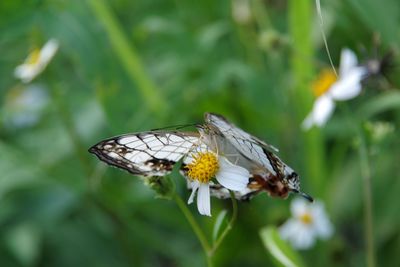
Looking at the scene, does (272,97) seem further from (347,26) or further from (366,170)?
(366,170)

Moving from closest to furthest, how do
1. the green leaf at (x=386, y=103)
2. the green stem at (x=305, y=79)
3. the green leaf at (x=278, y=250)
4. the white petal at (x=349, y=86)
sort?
the green leaf at (x=278, y=250), the white petal at (x=349, y=86), the green leaf at (x=386, y=103), the green stem at (x=305, y=79)

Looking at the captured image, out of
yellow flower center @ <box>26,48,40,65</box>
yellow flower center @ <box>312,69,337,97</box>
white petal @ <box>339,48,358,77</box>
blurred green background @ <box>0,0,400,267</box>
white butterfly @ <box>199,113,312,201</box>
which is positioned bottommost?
white butterfly @ <box>199,113,312,201</box>

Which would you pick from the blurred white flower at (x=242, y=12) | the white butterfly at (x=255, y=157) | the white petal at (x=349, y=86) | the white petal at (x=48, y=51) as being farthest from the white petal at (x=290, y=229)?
the white butterfly at (x=255, y=157)

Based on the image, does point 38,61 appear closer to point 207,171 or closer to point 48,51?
point 48,51

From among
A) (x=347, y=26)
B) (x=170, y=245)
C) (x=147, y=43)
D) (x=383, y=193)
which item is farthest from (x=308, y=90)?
(x=147, y=43)

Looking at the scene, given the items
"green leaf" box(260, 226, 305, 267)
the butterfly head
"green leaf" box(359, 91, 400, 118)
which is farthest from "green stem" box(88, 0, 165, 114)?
the butterfly head

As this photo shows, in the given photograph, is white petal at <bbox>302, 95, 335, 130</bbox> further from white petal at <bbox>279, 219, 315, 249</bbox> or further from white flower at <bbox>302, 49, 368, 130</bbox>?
white petal at <bbox>279, 219, 315, 249</bbox>

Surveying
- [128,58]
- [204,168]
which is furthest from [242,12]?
[204,168]

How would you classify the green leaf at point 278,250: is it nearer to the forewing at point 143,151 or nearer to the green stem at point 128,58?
the forewing at point 143,151
